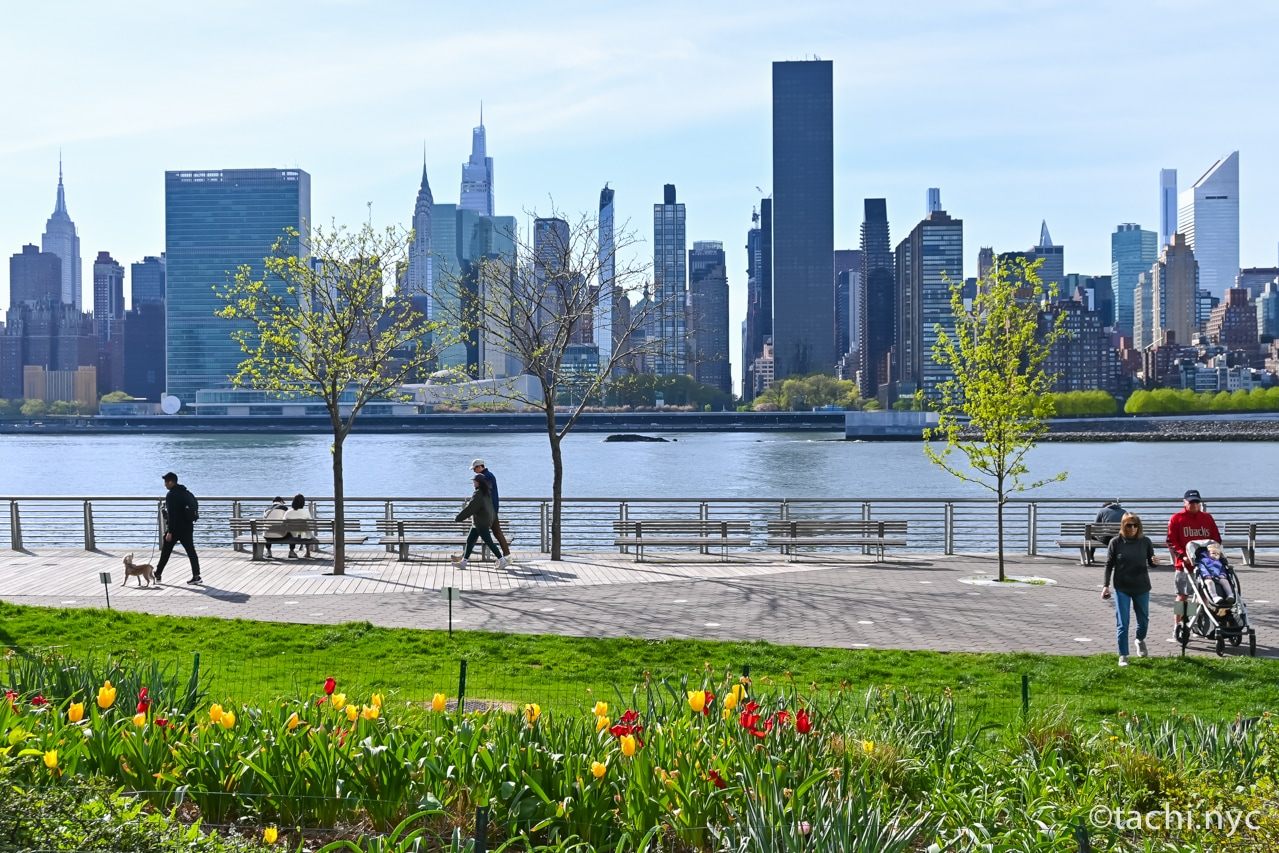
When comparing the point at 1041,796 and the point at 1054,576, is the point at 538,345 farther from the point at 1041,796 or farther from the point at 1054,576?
the point at 1041,796

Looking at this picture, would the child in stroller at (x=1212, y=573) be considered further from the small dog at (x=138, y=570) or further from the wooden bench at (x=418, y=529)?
the small dog at (x=138, y=570)

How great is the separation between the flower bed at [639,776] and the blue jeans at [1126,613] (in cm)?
493

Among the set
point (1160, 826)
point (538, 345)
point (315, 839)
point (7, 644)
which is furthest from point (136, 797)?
point (538, 345)

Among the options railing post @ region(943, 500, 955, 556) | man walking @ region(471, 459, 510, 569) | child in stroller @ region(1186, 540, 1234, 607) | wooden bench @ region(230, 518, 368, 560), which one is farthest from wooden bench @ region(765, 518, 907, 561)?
child in stroller @ region(1186, 540, 1234, 607)

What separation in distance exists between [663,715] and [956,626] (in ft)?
24.6

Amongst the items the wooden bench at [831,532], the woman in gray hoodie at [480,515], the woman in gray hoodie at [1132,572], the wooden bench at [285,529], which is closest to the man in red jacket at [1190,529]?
the woman in gray hoodie at [1132,572]

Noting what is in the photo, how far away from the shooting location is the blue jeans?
11367 millimetres

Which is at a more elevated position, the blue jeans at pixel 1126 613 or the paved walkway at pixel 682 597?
the blue jeans at pixel 1126 613

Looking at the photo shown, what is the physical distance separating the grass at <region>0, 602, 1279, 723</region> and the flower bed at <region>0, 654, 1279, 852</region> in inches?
93.2

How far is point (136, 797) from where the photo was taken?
17.4 ft

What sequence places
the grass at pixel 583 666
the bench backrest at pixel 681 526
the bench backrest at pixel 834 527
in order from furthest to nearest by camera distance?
the bench backrest at pixel 681 526
the bench backrest at pixel 834 527
the grass at pixel 583 666

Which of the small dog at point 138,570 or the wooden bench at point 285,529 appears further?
the wooden bench at point 285,529

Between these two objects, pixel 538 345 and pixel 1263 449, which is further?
pixel 1263 449

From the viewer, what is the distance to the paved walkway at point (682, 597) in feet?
42.5
